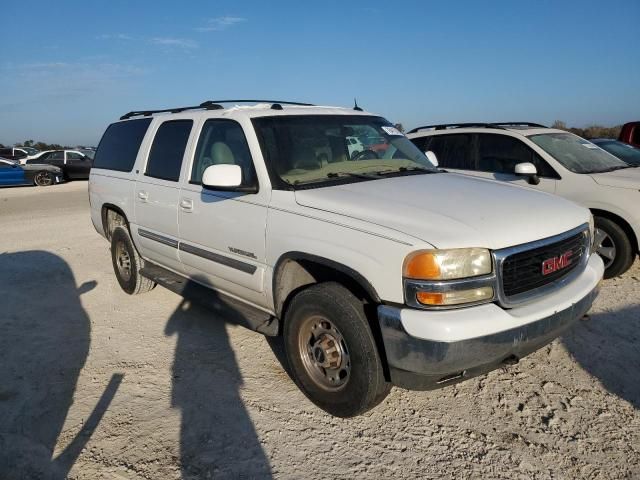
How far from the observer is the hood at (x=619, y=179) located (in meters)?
5.46

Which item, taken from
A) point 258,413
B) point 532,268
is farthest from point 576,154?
point 258,413

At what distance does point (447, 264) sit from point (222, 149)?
225 centimetres

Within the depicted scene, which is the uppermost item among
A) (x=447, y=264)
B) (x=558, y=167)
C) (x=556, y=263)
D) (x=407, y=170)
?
(x=407, y=170)

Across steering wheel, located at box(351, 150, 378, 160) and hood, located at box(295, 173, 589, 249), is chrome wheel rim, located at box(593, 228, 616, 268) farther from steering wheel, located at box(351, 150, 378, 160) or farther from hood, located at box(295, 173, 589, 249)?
steering wheel, located at box(351, 150, 378, 160)

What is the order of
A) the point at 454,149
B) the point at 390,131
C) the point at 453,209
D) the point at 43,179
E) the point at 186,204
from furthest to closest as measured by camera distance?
the point at 43,179
the point at 454,149
the point at 390,131
the point at 186,204
the point at 453,209

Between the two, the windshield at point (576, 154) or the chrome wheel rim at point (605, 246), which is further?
the windshield at point (576, 154)

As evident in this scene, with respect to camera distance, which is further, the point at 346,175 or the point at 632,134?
the point at 632,134

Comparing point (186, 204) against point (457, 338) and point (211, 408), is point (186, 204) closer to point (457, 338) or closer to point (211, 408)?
point (211, 408)

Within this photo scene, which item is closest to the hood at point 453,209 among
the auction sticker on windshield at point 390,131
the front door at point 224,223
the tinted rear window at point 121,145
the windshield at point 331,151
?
the windshield at point 331,151

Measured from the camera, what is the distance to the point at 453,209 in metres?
2.96

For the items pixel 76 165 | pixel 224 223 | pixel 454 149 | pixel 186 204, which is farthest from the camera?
pixel 76 165

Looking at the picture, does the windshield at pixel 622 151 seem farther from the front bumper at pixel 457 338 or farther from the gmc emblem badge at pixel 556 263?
the front bumper at pixel 457 338

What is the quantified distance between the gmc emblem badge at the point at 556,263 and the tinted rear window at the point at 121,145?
13.6 ft

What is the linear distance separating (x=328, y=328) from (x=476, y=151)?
178 inches
